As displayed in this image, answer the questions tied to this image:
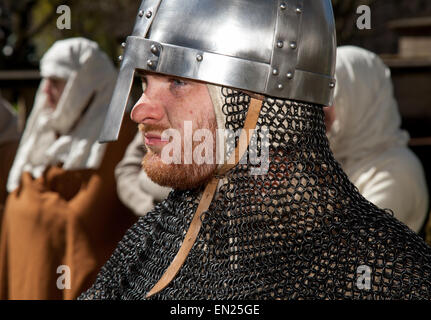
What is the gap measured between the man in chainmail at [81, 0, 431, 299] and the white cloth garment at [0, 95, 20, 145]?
177 inches

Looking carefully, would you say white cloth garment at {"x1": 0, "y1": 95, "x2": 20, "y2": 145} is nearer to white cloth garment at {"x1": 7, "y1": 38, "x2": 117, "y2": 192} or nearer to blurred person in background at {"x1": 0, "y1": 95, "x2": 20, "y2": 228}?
blurred person in background at {"x1": 0, "y1": 95, "x2": 20, "y2": 228}

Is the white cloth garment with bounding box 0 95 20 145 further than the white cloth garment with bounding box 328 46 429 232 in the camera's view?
Yes

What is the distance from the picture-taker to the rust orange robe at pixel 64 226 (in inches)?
211

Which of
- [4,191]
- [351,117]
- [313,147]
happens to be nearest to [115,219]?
[4,191]

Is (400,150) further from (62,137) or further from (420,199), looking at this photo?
(62,137)

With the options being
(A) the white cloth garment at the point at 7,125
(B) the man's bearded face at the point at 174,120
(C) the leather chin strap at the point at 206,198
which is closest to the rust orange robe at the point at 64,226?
(A) the white cloth garment at the point at 7,125

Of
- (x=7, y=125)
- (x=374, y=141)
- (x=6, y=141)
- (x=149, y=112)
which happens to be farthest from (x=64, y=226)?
(x=149, y=112)

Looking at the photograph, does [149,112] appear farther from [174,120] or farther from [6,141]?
[6,141]

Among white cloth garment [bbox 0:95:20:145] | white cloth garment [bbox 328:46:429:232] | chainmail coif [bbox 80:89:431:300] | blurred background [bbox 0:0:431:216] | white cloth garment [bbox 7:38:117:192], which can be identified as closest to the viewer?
chainmail coif [bbox 80:89:431:300]

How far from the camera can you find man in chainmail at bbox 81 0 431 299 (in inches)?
94.0

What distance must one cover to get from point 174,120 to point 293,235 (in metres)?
0.53

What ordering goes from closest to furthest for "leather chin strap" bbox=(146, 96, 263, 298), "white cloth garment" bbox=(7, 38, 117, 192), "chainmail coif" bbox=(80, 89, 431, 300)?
"chainmail coif" bbox=(80, 89, 431, 300)
"leather chin strap" bbox=(146, 96, 263, 298)
"white cloth garment" bbox=(7, 38, 117, 192)

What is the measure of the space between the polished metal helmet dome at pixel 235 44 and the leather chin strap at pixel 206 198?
0.27 ft

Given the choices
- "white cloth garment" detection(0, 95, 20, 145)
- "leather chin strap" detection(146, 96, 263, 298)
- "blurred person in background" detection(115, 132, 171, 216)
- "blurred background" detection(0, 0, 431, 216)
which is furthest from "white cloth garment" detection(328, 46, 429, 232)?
"white cloth garment" detection(0, 95, 20, 145)
